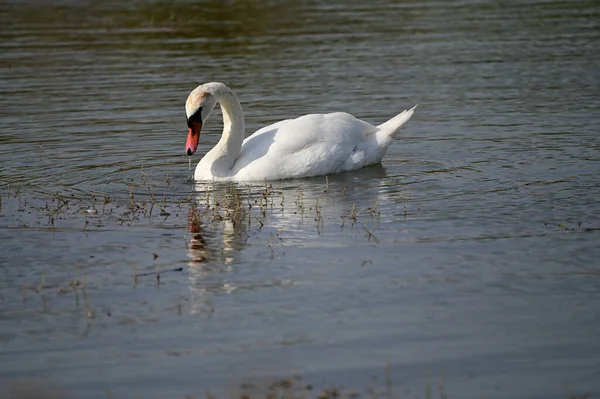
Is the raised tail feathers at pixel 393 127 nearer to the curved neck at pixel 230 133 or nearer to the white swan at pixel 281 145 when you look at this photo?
the white swan at pixel 281 145

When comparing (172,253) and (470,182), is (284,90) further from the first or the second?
(172,253)

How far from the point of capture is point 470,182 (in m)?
12.0


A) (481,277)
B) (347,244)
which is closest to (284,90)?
(347,244)

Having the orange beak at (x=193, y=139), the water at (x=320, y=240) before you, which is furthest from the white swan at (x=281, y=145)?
the water at (x=320, y=240)

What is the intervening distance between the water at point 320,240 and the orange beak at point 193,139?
0.42 meters

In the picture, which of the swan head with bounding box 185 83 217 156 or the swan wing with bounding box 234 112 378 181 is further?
the swan head with bounding box 185 83 217 156

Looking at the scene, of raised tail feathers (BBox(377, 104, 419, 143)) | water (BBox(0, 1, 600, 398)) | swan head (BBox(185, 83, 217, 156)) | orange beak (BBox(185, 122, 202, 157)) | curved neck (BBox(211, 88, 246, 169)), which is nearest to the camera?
water (BBox(0, 1, 600, 398))

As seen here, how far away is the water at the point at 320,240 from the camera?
7086 mm

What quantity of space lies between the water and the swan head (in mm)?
539

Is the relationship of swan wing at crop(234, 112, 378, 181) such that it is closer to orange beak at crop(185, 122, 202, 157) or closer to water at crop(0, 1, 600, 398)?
water at crop(0, 1, 600, 398)

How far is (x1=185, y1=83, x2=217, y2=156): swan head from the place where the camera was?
42.1 ft

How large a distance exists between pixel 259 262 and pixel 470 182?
3.57 metres

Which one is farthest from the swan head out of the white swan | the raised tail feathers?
the raised tail feathers

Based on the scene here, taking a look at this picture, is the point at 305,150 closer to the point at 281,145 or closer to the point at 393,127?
the point at 281,145
